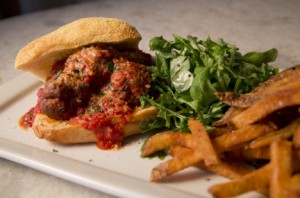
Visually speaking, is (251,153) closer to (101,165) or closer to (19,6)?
(101,165)

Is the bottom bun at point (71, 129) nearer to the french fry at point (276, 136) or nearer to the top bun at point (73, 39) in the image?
the top bun at point (73, 39)

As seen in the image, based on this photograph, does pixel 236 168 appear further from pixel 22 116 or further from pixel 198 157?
pixel 22 116

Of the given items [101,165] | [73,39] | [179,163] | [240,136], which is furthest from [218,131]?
[73,39]

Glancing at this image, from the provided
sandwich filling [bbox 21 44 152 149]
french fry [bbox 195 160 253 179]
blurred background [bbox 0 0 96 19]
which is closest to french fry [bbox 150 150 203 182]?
french fry [bbox 195 160 253 179]

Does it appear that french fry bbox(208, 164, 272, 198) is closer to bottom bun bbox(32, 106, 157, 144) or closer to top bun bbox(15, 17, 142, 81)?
bottom bun bbox(32, 106, 157, 144)

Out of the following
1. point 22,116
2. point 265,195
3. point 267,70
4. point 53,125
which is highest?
point 267,70

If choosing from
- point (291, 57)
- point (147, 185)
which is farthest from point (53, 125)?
point (291, 57)
